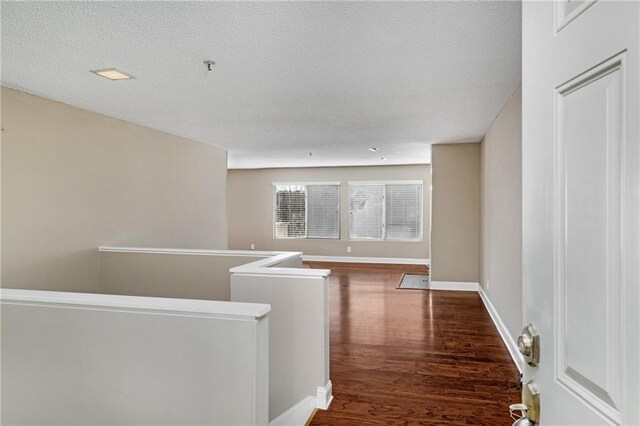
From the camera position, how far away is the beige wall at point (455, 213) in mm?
6168

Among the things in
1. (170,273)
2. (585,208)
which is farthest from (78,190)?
(585,208)

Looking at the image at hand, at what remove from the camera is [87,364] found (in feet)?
5.58

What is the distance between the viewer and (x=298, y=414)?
2566mm

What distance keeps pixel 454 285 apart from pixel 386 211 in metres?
3.33

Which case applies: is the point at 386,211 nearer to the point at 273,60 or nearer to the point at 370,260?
the point at 370,260

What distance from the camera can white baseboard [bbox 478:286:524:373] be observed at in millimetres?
3241

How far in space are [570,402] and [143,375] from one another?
1559 mm

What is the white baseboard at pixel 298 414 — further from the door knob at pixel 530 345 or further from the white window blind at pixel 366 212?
the white window blind at pixel 366 212

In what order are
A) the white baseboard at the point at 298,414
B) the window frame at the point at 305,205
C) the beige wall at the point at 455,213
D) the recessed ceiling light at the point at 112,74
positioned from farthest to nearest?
the window frame at the point at 305,205 < the beige wall at the point at 455,213 < the recessed ceiling light at the point at 112,74 < the white baseboard at the point at 298,414

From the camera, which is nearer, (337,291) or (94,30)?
(94,30)

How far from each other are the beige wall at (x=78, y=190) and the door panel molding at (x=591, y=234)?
3.93 meters

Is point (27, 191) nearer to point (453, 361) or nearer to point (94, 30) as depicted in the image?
point (94, 30)

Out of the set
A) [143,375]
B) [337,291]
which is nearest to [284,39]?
[143,375]

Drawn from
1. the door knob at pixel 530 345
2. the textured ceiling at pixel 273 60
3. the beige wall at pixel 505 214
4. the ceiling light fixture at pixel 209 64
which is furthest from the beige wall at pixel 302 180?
the door knob at pixel 530 345
